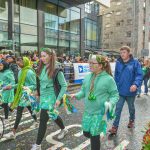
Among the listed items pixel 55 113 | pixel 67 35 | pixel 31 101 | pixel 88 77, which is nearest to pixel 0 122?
pixel 31 101

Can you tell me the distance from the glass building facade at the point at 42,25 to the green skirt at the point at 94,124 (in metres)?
14.4

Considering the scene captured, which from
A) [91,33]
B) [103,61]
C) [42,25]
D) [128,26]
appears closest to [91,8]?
[91,33]

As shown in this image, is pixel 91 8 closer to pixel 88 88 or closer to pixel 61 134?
pixel 61 134

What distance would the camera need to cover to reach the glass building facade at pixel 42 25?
854 inches

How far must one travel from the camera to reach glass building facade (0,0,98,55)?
2170 cm

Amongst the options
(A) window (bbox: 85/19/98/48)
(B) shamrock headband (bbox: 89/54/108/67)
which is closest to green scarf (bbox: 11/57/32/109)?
(B) shamrock headband (bbox: 89/54/108/67)

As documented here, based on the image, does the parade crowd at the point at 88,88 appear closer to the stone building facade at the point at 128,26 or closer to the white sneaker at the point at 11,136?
the white sneaker at the point at 11,136

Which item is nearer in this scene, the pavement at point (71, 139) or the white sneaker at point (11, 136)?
the pavement at point (71, 139)

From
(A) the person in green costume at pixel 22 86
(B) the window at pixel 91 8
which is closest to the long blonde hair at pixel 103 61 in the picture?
(A) the person in green costume at pixel 22 86

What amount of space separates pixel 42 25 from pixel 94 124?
22.3 m

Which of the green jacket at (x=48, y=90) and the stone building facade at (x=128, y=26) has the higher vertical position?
the stone building facade at (x=128, y=26)

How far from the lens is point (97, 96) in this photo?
4.17 metres

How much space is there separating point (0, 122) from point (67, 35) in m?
24.2

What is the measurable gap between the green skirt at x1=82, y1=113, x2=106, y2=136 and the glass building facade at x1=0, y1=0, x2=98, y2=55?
14425 millimetres
